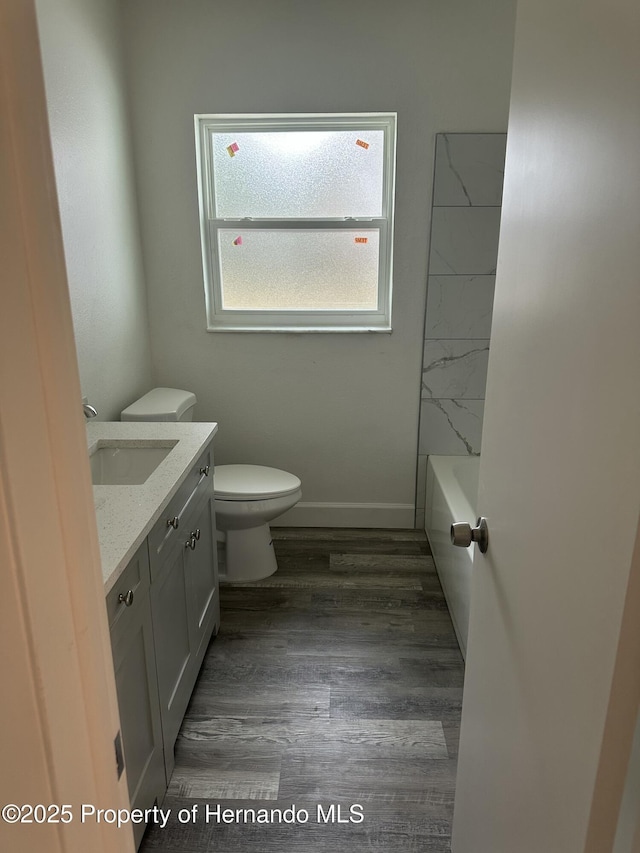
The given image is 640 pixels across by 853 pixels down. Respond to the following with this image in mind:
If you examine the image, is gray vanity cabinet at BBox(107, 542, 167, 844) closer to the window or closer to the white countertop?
the white countertop

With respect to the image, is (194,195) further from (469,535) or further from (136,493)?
(469,535)

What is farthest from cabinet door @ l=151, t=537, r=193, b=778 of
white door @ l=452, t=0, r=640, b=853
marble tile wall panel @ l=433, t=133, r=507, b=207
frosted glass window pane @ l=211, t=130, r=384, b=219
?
marble tile wall panel @ l=433, t=133, r=507, b=207

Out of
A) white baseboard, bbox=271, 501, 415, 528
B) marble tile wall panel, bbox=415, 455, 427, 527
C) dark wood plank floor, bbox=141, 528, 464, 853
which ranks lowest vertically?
dark wood plank floor, bbox=141, 528, 464, 853

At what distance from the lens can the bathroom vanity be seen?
1438 mm

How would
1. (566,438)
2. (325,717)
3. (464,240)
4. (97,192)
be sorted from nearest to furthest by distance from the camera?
1. (566,438)
2. (325,717)
3. (97,192)
4. (464,240)

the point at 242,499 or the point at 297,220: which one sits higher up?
the point at 297,220

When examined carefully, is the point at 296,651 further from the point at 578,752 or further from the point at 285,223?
the point at 285,223

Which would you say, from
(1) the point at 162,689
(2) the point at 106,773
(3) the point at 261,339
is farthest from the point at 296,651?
(2) the point at 106,773

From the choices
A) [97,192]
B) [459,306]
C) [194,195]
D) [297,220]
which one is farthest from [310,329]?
[97,192]

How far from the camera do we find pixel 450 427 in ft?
10.7

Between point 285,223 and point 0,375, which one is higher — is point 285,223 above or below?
above

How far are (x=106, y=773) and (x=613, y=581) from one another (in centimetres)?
61

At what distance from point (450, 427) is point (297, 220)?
135 centimetres

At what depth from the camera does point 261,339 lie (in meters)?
3.19
